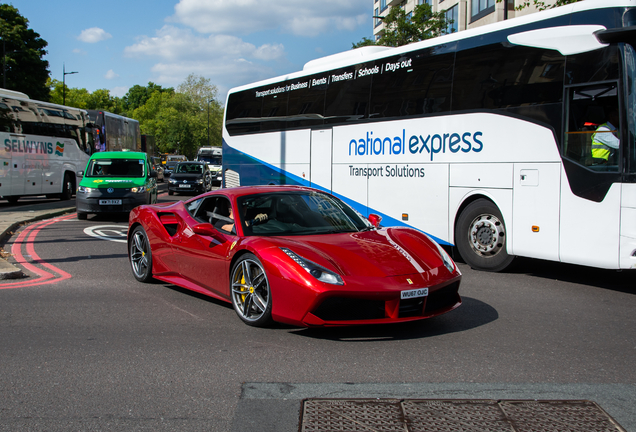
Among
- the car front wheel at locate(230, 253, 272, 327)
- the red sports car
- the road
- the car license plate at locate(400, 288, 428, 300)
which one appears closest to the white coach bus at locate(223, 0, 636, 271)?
the road

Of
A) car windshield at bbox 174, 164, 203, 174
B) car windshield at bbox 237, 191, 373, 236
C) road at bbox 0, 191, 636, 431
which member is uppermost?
car windshield at bbox 174, 164, 203, 174

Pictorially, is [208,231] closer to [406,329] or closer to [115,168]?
[406,329]

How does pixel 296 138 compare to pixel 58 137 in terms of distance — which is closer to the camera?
pixel 296 138

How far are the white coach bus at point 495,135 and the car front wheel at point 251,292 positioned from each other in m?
4.15

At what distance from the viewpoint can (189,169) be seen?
30.9 metres

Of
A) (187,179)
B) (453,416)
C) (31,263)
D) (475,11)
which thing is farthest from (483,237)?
(475,11)

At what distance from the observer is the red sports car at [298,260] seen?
4.72 metres

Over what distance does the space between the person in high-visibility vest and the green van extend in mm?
11826

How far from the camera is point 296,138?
12617 millimetres

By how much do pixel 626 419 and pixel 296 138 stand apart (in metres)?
9.99

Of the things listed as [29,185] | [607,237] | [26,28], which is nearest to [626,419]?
[607,237]

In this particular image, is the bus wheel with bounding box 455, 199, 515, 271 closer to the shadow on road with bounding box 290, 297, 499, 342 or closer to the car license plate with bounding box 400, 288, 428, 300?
the shadow on road with bounding box 290, 297, 499, 342

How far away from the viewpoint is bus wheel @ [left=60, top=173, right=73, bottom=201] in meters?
23.7

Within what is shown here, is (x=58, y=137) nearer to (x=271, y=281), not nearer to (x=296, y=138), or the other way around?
(x=296, y=138)
